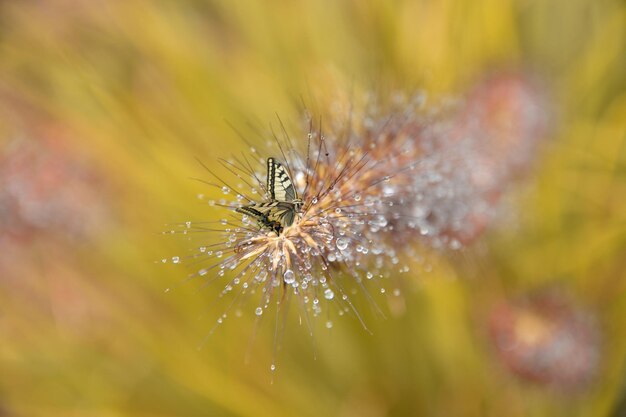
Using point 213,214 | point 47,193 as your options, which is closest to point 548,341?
point 213,214

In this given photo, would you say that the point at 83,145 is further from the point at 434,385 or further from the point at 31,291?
the point at 434,385

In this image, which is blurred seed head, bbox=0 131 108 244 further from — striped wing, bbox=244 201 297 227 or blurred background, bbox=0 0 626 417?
striped wing, bbox=244 201 297 227

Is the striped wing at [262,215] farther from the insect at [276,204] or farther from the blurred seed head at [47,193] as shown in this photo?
the blurred seed head at [47,193]

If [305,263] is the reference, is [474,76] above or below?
above

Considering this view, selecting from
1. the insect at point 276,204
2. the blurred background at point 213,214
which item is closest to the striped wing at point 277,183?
the insect at point 276,204

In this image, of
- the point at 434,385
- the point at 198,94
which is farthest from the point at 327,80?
the point at 434,385

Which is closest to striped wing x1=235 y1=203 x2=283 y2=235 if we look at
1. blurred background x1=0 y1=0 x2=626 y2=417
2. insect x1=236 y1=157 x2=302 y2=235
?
insect x1=236 y1=157 x2=302 y2=235
